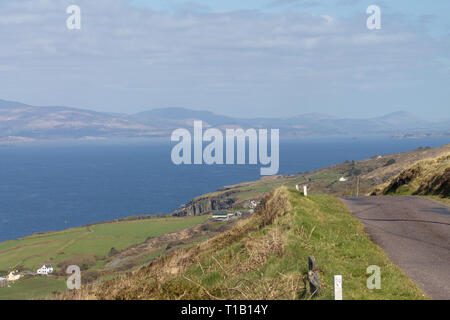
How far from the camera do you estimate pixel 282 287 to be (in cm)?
955

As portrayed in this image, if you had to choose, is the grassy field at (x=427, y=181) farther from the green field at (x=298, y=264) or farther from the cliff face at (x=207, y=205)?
the cliff face at (x=207, y=205)

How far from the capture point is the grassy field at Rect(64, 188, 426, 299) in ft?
29.8

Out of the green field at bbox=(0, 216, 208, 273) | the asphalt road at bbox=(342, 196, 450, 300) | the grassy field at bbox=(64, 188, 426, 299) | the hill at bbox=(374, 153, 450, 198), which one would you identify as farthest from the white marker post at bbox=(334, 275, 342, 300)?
the green field at bbox=(0, 216, 208, 273)

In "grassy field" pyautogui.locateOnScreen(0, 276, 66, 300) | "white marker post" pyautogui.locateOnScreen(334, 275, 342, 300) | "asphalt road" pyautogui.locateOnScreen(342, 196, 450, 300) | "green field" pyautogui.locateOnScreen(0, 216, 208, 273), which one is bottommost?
"green field" pyautogui.locateOnScreen(0, 216, 208, 273)

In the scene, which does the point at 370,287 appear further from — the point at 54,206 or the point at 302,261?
the point at 54,206

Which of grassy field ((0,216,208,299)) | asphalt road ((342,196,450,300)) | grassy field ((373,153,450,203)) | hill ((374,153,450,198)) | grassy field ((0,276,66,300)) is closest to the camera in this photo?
asphalt road ((342,196,450,300))

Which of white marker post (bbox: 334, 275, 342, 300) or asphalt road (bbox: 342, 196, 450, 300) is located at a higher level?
white marker post (bbox: 334, 275, 342, 300)

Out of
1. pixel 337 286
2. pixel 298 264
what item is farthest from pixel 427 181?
pixel 337 286

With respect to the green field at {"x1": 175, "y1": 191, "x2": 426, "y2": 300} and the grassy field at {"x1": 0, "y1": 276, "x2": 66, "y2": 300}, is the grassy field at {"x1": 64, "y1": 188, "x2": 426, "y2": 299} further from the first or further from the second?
the grassy field at {"x1": 0, "y1": 276, "x2": 66, "y2": 300}

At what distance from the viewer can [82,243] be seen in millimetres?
73500

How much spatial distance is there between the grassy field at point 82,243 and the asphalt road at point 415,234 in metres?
38.7

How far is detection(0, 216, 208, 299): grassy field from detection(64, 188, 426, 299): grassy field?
1551 inches
